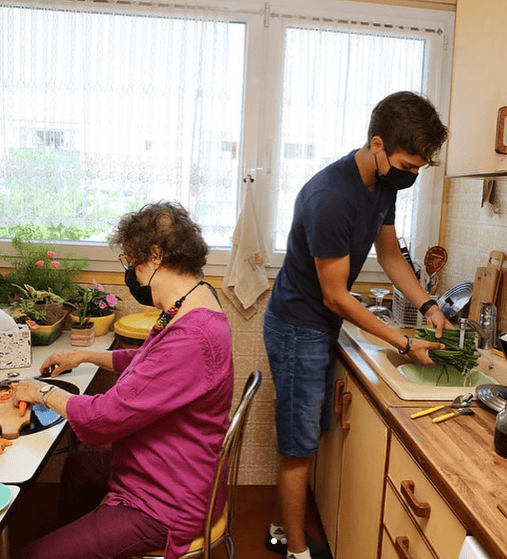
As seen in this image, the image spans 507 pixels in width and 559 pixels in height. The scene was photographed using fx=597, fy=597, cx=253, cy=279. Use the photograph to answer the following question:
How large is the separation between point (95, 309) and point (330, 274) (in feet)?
3.53

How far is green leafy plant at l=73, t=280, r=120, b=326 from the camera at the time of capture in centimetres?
234

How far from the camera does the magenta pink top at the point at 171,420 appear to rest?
139 centimetres

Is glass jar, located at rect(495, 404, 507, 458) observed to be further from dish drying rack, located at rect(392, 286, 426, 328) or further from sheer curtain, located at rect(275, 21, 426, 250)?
sheer curtain, located at rect(275, 21, 426, 250)

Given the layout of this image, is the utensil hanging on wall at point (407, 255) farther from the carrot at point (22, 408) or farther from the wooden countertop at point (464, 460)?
the carrot at point (22, 408)

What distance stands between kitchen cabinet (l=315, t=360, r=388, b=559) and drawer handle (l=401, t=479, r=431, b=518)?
7.5 inches

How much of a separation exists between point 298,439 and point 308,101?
142 cm

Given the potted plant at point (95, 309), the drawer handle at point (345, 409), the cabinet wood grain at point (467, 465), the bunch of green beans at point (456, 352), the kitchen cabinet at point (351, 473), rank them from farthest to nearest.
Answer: the potted plant at point (95, 309) < the drawer handle at point (345, 409) < the bunch of green beans at point (456, 352) < the kitchen cabinet at point (351, 473) < the cabinet wood grain at point (467, 465)

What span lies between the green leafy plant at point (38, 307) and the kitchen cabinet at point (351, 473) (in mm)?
1082

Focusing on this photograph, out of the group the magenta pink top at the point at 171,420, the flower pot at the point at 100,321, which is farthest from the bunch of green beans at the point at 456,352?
the flower pot at the point at 100,321

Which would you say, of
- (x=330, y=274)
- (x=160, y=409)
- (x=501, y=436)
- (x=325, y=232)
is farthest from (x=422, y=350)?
(x=160, y=409)

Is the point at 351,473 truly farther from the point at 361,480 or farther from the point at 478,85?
the point at 478,85

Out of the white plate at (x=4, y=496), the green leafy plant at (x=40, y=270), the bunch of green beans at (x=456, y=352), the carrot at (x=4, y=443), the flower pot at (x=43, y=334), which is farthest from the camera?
the green leafy plant at (x=40, y=270)

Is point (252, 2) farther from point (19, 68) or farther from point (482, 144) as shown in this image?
point (482, 144)

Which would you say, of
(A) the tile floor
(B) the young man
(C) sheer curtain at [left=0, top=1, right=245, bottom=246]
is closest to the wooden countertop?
(B) the young man
